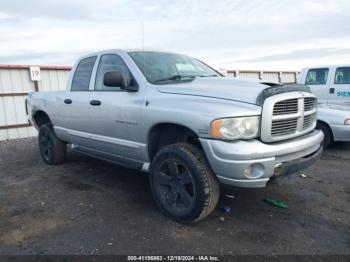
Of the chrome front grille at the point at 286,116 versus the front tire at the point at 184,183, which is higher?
the chrome front grille at the point at 286,116

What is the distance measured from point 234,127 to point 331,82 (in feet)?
23.9

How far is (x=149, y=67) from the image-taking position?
164 inches

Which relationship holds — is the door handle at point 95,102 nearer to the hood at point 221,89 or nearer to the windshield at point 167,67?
the windshield at point 167,67

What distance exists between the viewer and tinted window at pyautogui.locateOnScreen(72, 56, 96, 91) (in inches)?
196

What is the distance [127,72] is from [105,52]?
80cm

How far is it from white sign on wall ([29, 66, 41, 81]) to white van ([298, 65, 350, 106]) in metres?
8.12

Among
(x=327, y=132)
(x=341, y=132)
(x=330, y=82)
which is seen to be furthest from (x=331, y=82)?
(x=341, y=132)

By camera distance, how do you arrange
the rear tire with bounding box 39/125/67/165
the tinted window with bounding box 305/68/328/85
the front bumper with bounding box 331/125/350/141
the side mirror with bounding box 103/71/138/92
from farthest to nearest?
the tinted window with bounding box 305/68/328/85
the front bumper with bounding box 331/125/350/141
the rear tire with bounding box 39/125/67/165
the side mirror with bounding box 103/71/138/92

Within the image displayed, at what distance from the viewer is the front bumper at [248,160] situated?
9.86ft

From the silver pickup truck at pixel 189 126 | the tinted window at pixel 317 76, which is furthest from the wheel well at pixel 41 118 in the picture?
the tinted window at pixel 317 76

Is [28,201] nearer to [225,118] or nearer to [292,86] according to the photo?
[225,118]

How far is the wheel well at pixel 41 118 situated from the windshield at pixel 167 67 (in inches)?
110

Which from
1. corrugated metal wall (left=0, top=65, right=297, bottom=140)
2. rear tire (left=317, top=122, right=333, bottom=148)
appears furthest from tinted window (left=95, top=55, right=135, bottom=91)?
corrugated metal wall (left=0, top=65, right=297, bottom=140)

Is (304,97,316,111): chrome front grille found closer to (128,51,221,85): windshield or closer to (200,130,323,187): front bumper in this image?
(200,130,323,187): front bumper
